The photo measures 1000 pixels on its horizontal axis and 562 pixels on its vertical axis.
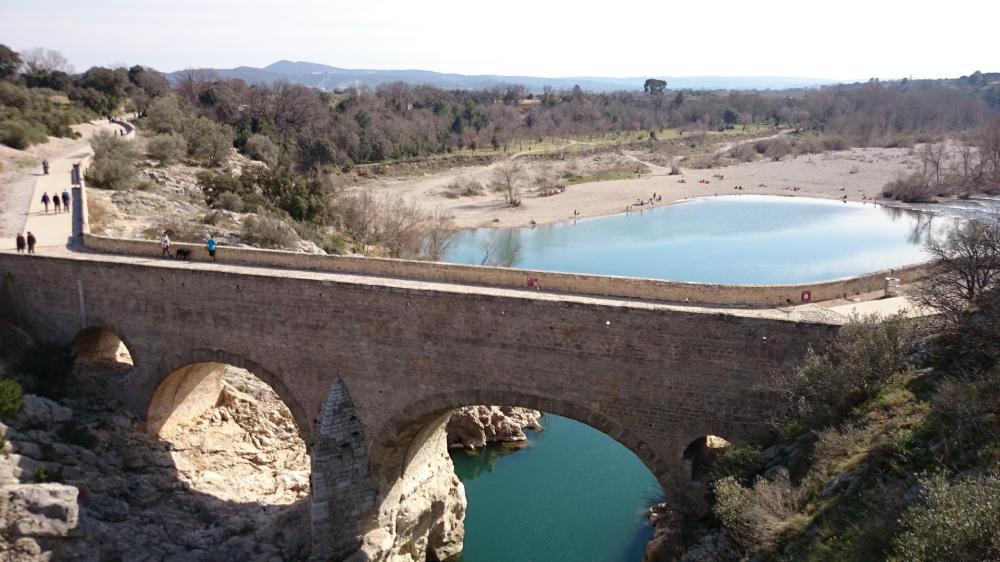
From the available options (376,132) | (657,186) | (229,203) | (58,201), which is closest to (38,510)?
(58,201)

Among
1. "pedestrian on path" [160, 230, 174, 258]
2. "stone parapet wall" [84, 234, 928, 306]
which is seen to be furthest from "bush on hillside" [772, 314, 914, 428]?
"pedestrian on path" [160, 230, 174, 258]

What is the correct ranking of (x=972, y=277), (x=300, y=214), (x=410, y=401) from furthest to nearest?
(x=300, y=214) < (x=410, y=401) < (x=972, y=277)

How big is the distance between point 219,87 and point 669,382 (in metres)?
40.1

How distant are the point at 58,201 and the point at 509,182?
26.4 metres

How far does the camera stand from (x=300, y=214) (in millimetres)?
21750

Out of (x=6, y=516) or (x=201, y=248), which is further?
(x=201, y=248)

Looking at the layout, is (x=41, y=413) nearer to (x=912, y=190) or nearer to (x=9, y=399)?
(x=9, y=399)

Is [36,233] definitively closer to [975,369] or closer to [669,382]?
[669,382]

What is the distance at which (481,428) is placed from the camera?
1534 cm

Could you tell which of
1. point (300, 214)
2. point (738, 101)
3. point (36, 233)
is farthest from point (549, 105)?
point (36, 233)

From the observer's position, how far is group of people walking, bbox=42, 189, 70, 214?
51.7ft

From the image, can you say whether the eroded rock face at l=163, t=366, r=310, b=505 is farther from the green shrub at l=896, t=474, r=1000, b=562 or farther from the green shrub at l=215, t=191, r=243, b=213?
the green shrub at l=896, t=474, r=1000, b=562

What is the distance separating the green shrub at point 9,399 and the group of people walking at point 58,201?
6809 mm

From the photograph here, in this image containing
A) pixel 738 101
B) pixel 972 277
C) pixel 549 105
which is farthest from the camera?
pixel 738 101
